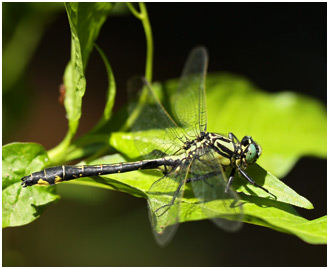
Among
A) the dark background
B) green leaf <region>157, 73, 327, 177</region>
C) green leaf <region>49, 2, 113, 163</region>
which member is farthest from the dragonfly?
the dark background

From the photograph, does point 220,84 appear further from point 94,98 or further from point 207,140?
point 94,98

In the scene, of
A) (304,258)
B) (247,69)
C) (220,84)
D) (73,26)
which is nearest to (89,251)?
(220,84)

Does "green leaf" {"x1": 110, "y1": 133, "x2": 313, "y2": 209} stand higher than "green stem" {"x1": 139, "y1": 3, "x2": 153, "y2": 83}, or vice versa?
"green stem" {"x1": 139, "y1": 3, "x2": 153, "y2": 83}

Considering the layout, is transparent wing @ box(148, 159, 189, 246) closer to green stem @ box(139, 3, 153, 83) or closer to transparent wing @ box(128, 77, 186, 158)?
transparent wing @ box(128, 77, 186, 158)

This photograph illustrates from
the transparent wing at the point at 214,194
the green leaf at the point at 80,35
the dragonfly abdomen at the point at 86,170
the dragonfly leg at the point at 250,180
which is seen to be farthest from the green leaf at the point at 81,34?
the dragonfly leg at the point at 250,180

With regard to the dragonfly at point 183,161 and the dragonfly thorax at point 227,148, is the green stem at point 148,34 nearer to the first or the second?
the dragonfly at point 183,161
